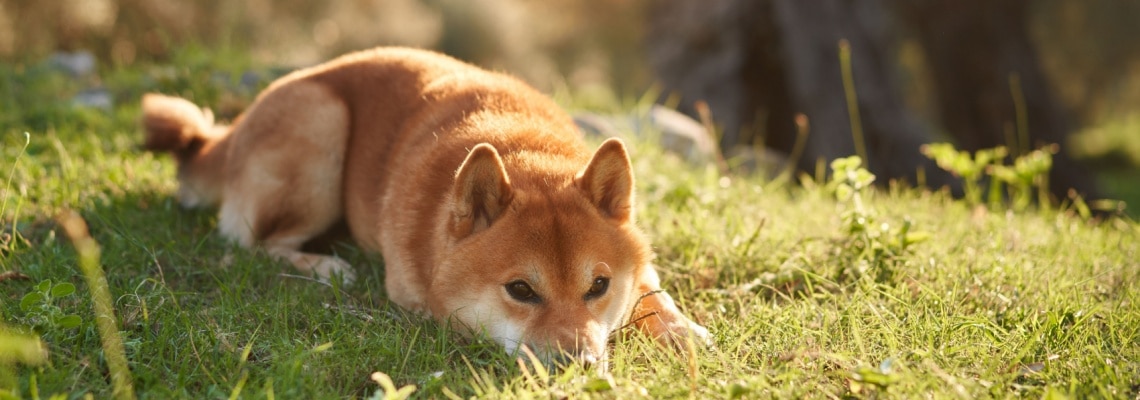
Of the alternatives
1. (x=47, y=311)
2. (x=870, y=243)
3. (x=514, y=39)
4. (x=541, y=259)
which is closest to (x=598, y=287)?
(x=541, y=259)

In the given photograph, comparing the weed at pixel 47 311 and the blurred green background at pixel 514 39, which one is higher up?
the weed at pixel 47 311

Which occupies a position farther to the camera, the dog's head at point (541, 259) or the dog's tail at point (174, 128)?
the dog's tail at point (174, 128)

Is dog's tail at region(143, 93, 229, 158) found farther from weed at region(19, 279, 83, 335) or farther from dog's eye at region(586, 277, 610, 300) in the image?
dog's eye at region(586, 277, 610, 300)

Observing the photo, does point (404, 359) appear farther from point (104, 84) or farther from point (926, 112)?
point (926, 112)

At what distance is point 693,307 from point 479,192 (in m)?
1.13

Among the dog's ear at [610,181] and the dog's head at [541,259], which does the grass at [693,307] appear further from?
the dog's ear at [610,181]

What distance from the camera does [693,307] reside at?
3.63 m

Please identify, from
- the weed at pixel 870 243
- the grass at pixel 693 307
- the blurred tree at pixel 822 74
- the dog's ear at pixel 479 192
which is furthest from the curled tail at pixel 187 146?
the blurred tree at pixel 822 74

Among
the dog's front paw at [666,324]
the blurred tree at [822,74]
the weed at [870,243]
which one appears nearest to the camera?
the dog's front paw at [666,324]

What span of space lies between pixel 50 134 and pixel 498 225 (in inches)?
142

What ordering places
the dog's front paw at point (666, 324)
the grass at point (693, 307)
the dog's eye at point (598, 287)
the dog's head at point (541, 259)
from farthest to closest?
the dog's front paw at point (666, 324) < the dog's eye at point (598, 287) < the dog's head at point (541, 259) < the grass at point (693, 307)

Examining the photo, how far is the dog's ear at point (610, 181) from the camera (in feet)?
9.96

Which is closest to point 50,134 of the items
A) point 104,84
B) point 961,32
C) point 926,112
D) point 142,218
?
point 142,218

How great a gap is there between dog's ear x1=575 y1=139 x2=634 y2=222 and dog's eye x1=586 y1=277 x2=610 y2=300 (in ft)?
0.95
